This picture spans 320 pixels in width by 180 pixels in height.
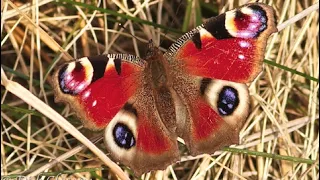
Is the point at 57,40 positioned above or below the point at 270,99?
above

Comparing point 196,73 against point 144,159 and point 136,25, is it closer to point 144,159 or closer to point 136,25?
point 144,159

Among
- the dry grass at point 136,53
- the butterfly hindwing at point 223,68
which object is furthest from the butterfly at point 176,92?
the dry grass at point 136,53

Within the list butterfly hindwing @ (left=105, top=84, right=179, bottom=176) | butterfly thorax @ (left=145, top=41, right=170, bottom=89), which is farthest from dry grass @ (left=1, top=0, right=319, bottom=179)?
butterfly thorax @ (left=145, top=41, right=170, bottom=89)

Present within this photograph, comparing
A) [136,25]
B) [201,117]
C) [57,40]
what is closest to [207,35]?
[201,117]

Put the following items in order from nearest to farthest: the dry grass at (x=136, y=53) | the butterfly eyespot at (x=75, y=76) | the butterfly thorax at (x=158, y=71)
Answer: the butterfly eyespot at (x=75, y=76), the butterfly thorax at (x=158, y=71), the dry grass at (x=136, y=53)

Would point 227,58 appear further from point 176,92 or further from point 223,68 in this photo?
point 176,92

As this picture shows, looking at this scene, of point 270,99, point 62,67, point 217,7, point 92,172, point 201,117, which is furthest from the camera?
point 217,7

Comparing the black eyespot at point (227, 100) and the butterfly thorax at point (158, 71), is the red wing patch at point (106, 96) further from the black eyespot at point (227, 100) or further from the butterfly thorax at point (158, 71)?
the black eyespot at point (227, 100)

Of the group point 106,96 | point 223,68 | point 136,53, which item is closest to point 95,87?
point 106,96

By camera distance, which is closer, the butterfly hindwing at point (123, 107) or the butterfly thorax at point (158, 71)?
the butterfly hindwing at point (123, 107)
